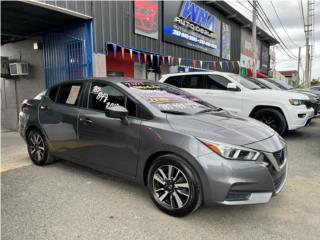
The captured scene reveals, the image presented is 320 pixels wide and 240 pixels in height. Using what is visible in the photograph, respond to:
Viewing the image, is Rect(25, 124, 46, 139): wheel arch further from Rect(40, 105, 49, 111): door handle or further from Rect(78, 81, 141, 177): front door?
Rect(78, 81, 141, 177): front door

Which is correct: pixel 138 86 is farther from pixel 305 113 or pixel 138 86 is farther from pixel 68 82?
pixel 305 113

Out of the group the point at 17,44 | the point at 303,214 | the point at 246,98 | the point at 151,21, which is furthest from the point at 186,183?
the point at 17,44

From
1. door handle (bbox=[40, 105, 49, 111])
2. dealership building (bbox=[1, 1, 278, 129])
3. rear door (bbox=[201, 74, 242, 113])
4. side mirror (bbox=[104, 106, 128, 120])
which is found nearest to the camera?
side mirror (bbox=[104, 106, 128, 120])

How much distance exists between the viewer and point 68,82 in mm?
4504

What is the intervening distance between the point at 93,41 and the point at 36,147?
450 centimetres

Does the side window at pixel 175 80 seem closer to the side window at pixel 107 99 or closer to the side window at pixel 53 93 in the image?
the side window at pixel 53 93

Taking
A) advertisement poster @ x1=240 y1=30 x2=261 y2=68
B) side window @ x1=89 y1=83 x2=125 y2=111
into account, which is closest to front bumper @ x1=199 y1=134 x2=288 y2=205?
side window @ x1=89 y1=83 x2=125 y2=111

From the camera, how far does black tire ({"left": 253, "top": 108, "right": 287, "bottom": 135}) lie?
6566mm

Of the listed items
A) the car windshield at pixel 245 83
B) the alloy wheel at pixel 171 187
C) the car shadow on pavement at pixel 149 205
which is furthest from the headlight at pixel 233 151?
the car windshield at pixel 245 83

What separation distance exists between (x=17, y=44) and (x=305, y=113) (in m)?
10.4

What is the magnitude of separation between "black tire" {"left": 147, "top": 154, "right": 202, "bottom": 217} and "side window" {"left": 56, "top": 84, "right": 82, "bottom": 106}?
6.12 ft

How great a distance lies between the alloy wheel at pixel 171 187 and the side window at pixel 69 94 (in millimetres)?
1916

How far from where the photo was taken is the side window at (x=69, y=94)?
4227 mm

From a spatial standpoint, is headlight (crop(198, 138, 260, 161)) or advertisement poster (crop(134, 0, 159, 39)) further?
advertisement poster (crop(134, 0, 159, 39))
